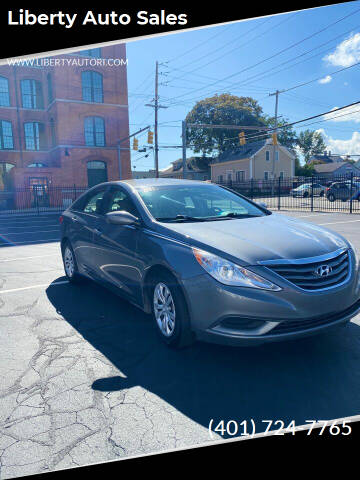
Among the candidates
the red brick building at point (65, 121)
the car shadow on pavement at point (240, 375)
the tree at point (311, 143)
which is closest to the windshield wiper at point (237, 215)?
the car shadow on pavement at point (240, 375)

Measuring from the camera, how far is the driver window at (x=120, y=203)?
4.24m

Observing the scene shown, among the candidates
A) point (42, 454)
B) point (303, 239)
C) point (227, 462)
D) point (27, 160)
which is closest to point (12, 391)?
point (42, 454)

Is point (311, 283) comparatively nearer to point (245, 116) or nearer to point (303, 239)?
point (303, 239)

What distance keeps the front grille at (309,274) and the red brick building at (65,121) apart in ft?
97.7

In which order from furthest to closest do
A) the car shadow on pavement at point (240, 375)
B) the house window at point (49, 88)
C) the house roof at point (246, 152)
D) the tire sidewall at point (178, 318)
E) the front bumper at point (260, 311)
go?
1. the house roof at point (246, 152)
2. the house window at point (49, 88)
3. the tire sidewall at point (178, 318)
4. the front bumper at point (260, 311)
5. the car shadow on pavement at point (240, 375)

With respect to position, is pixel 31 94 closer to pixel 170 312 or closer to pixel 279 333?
pixel 170 312

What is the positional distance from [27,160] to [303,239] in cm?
3651

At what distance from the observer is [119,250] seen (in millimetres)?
4180

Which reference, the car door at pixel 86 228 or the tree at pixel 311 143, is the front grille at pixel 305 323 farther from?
the tree at pixel 311 143

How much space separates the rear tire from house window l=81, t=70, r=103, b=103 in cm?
3012

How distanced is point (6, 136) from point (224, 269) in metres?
37.4

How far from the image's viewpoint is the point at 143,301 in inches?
147

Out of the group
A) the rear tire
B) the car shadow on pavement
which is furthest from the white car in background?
the car shadow on pavement

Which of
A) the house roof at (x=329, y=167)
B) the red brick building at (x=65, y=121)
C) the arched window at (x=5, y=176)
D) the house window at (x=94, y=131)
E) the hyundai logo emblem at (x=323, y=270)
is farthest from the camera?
the house roof at (x=329, y=167)
